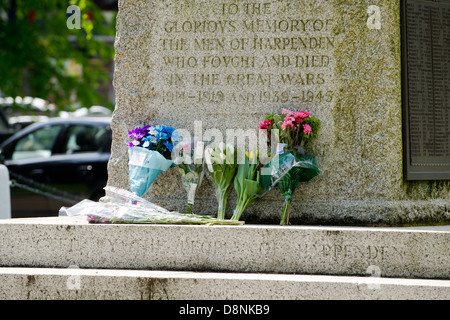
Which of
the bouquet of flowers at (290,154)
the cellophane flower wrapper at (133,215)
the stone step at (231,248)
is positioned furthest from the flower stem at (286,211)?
the stone step at (231,248)

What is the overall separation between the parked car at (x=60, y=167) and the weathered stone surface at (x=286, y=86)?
362cm

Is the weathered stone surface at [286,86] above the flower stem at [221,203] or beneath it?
above

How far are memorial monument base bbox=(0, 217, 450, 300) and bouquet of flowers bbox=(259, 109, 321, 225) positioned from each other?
2.60ft

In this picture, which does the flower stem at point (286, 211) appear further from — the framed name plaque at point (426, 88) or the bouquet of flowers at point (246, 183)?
the framed name plaque at point (426, 88)

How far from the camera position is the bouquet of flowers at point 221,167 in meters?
5.61

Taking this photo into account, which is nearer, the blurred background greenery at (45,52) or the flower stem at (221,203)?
the flower stem at (221,203)

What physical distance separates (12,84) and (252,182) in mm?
10990

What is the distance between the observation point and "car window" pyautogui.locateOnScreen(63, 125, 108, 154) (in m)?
10.0

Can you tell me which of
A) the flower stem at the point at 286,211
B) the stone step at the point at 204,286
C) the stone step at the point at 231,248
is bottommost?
the stone step at the point at 204,286

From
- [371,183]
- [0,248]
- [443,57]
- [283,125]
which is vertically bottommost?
[0,248]

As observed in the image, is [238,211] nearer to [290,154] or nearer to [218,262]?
[290,154]
